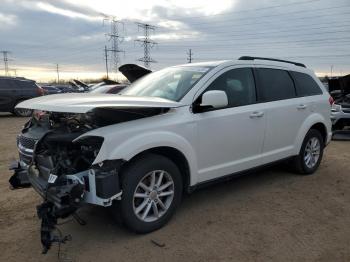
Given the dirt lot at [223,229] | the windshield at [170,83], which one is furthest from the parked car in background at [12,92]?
the windshield at [170,83]

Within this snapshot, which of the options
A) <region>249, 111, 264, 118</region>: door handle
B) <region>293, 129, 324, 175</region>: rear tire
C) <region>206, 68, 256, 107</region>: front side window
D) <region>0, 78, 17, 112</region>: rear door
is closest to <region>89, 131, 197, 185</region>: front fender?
<region>206, 68, 256, 107</region>: front side window

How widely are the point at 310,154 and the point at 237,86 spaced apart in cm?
219

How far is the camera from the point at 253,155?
4969 millimetres

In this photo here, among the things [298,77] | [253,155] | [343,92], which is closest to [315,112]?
[298,77]

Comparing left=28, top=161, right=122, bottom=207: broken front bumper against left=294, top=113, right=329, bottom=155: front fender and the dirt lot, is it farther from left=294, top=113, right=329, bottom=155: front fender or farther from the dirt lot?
left=294, top=113, right=329, bottom=155: front fender

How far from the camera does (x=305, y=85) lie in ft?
19.7

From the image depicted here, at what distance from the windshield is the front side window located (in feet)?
0.76

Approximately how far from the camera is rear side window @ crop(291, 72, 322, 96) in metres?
5.85

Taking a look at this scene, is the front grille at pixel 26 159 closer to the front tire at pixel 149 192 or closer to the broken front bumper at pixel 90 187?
the broken front bumper at pixel 90 187

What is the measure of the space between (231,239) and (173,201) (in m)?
0.73

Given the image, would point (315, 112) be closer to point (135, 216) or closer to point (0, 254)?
point (135, 216)

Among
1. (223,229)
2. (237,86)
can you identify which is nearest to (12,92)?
(237,86)

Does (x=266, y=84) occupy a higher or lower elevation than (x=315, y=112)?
higher

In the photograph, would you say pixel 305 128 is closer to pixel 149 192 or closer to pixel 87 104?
pixel 149 192
